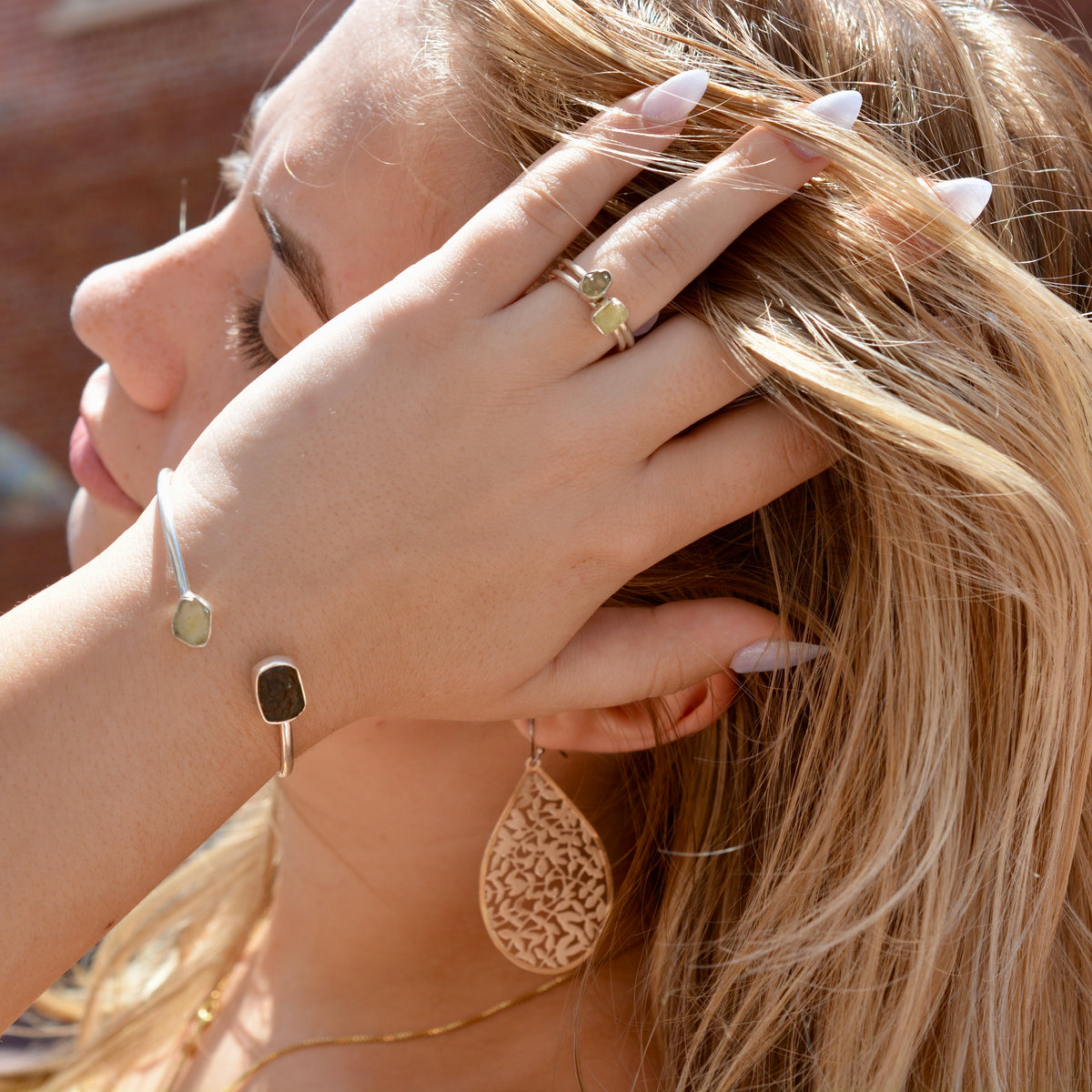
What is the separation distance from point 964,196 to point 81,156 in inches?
355

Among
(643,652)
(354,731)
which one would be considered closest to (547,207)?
(643,652)

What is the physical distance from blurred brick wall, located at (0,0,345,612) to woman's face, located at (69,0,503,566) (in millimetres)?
7327

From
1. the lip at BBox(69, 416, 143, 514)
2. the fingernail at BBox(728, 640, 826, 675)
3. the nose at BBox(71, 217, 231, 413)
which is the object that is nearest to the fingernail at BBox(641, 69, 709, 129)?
the fingernail at BBox(728, 640, 826, 675)

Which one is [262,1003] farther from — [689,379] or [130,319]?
[689,379]

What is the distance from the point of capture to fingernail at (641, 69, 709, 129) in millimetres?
992

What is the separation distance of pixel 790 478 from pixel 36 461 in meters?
8.87

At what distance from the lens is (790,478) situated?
1062 mm

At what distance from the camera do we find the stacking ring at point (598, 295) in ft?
3.16

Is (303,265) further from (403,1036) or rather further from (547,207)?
(403,1036)

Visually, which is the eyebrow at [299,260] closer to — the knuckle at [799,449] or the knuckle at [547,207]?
the knuckle at [547,207]

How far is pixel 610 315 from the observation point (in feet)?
3.18

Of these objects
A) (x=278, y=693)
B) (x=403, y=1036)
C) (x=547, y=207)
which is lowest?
(x=403, y=1036)

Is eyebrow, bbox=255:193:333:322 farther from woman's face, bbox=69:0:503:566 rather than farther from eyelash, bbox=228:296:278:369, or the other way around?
eyelash, bbox=228:296:278:369

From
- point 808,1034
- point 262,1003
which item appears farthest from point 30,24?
point 808,1034
